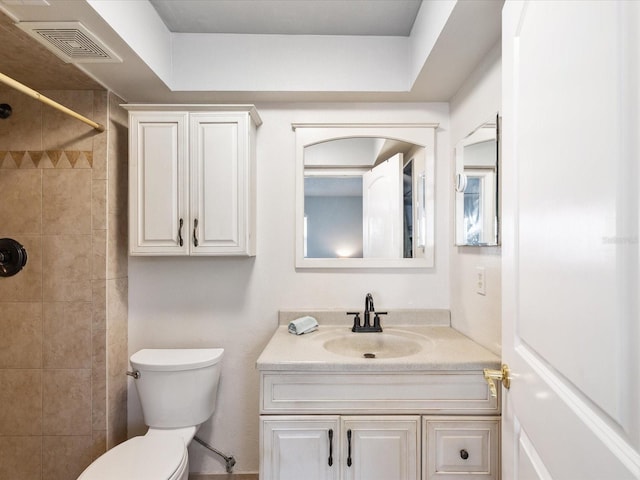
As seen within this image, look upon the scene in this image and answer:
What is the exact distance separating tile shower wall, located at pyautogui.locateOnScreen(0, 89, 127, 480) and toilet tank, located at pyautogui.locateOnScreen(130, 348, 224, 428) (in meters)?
0.27

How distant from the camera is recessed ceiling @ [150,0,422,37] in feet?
5.49

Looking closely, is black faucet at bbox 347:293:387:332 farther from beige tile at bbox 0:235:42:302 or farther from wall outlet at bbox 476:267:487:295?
beige tile at bbox 0:235:42:302

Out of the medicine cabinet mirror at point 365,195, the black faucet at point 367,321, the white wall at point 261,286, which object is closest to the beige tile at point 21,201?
the white wall at point 261,286

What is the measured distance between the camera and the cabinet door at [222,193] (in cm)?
187

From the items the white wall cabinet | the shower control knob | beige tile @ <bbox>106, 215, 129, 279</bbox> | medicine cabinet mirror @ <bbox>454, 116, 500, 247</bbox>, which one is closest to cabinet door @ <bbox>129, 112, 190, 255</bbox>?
the white wall cabinet

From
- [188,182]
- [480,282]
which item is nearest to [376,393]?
[480,282]

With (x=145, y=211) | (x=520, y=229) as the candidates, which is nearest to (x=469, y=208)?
(x=520, y=229)

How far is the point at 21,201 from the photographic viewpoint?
6.33ft

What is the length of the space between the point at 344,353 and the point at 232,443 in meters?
0.87

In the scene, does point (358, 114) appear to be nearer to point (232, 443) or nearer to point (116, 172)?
point (116, 172)

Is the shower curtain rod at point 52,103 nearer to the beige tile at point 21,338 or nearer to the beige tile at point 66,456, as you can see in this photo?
the beige tile at point 21,338

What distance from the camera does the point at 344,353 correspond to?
1.82m

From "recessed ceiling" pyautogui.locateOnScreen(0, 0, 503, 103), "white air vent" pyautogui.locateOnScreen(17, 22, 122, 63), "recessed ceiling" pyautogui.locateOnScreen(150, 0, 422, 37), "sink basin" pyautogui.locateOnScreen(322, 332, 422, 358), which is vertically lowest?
"sink basin" pyautogui.locateOnScreen(322, 332, 422, 358)

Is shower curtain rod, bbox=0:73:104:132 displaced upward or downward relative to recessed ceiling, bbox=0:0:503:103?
downward
